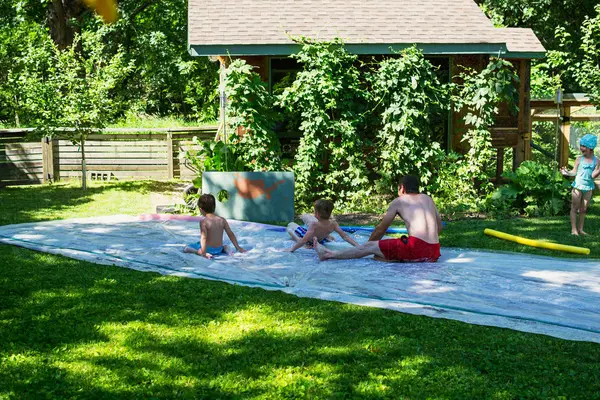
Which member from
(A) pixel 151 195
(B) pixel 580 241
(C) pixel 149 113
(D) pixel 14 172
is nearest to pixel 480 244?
(B) pixel 580 241

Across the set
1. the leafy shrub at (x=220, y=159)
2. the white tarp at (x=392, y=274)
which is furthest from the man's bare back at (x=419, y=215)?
the leafy shrub at (x=220, y=159)

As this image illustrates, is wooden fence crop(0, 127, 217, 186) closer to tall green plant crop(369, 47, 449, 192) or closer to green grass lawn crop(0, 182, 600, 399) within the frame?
tall green plant crop(369, 47, 449, 192)

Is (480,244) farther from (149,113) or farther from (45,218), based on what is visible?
(149,113)

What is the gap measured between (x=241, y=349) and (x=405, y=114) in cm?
876

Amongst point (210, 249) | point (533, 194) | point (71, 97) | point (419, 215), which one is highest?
point (71, 97)

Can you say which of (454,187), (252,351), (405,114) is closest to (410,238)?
(252,351)

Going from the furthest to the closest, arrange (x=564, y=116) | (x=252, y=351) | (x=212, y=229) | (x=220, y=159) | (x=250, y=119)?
(x=564, y=116) < (x=250, y=119) < (x=220, y=159) < (x=212, y=229) < (x=252, y=351)

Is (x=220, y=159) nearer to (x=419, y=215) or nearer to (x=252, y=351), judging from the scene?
(x=419, y=215)

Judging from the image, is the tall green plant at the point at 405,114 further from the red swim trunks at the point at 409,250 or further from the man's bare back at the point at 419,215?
the red swim trunks at the point at 409,250

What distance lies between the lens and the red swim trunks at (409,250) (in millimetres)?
8047

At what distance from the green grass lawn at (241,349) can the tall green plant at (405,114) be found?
22.9 feet

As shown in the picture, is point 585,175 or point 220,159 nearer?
point 585,175

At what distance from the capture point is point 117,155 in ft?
64.1

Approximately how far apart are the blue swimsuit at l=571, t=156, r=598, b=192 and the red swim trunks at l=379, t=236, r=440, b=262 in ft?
10.7
